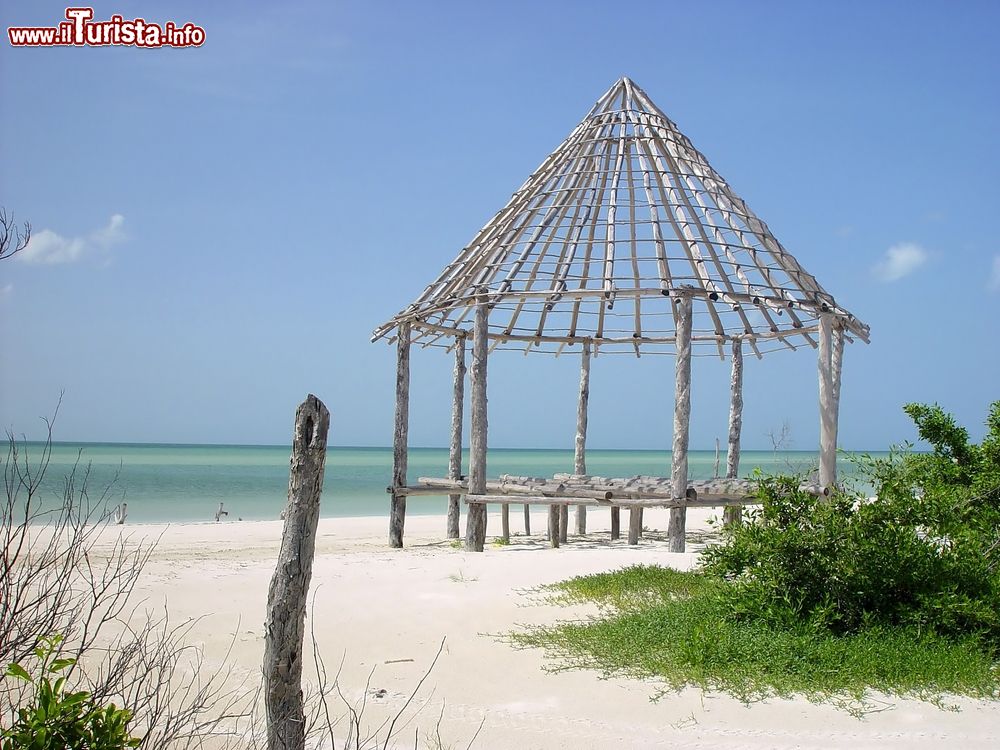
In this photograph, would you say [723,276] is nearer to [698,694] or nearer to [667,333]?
[667,333]

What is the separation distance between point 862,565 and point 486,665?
2.82m

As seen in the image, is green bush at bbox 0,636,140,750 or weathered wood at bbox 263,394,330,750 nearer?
A: green bush at bbox 0,636,140,750

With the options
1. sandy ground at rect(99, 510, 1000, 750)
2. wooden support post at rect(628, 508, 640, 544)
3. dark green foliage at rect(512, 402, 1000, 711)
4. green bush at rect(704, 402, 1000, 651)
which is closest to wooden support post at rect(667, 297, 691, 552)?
sandy ground at rect(99, 510, 1000, 750)

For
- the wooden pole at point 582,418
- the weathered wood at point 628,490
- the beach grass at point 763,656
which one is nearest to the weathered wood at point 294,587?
the beach grass at point 763,656

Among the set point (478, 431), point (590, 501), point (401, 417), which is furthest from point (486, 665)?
point (401, 417)

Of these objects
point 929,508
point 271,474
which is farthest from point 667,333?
point 271,474

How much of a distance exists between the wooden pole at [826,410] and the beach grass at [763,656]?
602 centimetres

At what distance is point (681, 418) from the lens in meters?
12.1

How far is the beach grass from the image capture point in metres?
5.70

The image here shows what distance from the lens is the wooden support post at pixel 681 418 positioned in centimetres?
1187

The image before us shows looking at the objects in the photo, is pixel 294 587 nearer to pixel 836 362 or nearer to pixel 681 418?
pixel 681 418

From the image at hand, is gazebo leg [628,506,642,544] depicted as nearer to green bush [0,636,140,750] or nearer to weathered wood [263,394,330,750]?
weathered wood [263,394,330,750]

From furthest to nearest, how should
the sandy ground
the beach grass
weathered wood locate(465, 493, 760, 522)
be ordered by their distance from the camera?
weathered wood locate(465, 493, 760, 522) → the beach grass → the sandy ground

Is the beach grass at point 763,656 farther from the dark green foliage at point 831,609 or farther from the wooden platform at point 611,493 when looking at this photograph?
the wooden platform at point 611,493
